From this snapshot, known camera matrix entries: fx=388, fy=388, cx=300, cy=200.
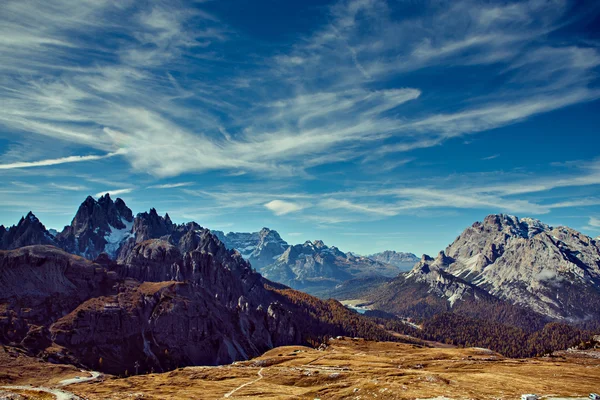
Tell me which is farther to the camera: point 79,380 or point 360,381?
point 79,380

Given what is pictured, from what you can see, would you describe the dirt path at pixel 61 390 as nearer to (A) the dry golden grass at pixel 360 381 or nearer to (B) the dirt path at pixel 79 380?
(B) the dirt path at pixel 79 380

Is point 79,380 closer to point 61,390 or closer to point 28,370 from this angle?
point 28,370

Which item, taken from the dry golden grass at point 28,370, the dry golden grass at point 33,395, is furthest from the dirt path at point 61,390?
the dry golden grass at point 28,370

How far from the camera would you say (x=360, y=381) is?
133875 mm

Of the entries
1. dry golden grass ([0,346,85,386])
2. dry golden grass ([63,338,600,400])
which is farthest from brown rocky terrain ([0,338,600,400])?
dry golden grass ([0,346,85,386])

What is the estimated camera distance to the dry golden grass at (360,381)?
364ft

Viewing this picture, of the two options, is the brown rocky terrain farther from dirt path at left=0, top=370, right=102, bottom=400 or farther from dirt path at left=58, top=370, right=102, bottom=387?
dirt path at left=58, top=370, right=102, bottom=387

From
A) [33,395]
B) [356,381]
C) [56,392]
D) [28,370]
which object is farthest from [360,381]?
[28,370]

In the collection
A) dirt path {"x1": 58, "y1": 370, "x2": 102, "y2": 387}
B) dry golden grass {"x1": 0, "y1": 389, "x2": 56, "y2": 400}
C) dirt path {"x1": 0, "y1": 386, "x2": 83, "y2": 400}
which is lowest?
dirt path {"x1": 58, "y1": 370, "x2": 102, "y2": 387}

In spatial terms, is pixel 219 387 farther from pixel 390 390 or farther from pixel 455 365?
pixel 455 365

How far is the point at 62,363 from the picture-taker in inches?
7677

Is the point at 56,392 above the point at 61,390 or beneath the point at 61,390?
above

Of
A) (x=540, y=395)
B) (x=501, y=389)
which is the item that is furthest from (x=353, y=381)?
(x=540, y=395)

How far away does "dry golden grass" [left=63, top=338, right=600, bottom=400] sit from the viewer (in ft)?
364
